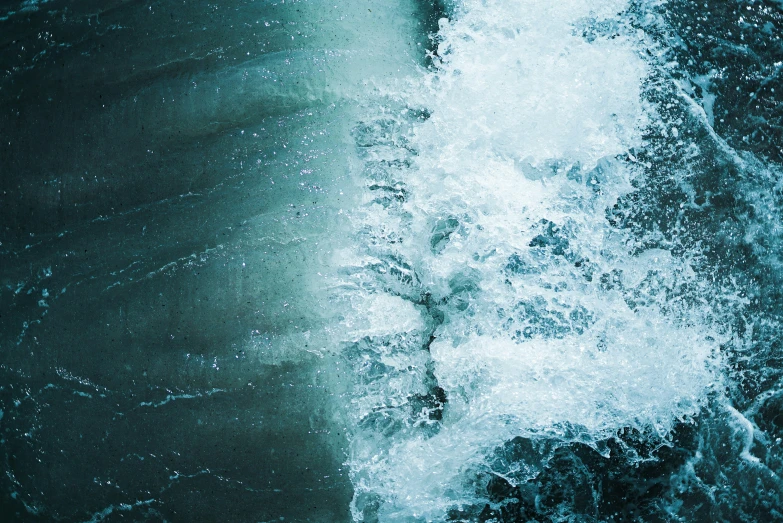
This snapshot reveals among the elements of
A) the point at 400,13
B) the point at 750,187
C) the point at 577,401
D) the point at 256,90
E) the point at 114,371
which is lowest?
the point at 114,371

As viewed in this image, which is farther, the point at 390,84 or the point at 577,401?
the point at 390,84

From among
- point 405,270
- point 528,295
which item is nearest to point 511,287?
point 528,295

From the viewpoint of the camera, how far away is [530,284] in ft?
7.09

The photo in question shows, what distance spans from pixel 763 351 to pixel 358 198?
1.86 meters

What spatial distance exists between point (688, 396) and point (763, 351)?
0.40m

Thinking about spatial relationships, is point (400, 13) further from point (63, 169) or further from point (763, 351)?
point (763, 351)

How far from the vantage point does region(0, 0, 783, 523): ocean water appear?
2166 mm

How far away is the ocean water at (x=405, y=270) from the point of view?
2166 millimetres

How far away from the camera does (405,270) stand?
2.20 m

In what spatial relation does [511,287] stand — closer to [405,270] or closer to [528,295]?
[528,295]

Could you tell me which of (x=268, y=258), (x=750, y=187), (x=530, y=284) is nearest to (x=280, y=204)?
(x=268, y=258)

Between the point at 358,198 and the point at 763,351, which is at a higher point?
the point at 358,198

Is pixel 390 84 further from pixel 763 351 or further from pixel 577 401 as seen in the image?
A: pixel 763 351

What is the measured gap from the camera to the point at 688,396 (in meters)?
2.19
